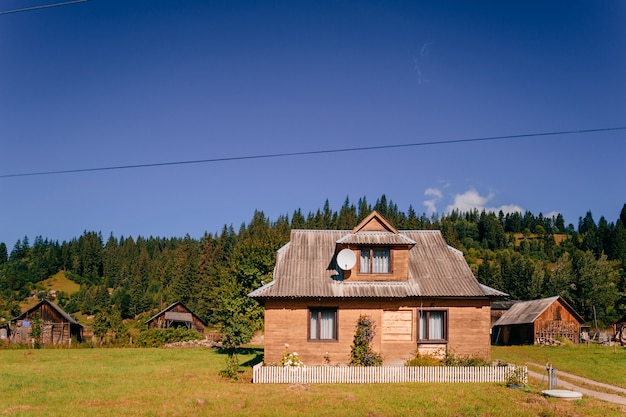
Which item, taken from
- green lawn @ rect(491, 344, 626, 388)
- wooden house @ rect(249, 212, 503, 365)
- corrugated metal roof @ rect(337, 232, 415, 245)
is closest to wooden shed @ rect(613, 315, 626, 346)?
green lawn @ rect(491, 344, 626, 388)

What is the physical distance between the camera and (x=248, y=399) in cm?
2150

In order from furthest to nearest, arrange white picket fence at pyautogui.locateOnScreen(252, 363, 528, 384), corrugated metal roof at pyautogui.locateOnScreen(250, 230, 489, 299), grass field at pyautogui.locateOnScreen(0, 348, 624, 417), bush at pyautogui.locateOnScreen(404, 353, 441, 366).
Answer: corrugated metal roof at pyautogui.locateOnScreen(250, 230, 489, 299) < bush at pyautogui.locateOnScreen(404, 353, 441, 366) < white picket fence at pyautogui.locateOnScreen(252, 363, 528, 384) < grass field at pyautogui.locateOnScreen(0, 348, 624, 417)

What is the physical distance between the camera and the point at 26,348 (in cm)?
5822

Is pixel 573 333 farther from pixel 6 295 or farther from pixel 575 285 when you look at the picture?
pixel 6 295

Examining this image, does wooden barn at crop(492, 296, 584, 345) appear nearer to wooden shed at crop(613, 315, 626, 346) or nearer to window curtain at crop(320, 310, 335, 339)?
wooden shed at crop(613, 315, 626, 346)

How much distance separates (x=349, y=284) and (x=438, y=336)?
5521mm

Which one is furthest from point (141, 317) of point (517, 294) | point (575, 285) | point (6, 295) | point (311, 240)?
point (311, 240)

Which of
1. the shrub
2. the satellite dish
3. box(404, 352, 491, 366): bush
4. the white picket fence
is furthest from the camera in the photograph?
the satellite dish

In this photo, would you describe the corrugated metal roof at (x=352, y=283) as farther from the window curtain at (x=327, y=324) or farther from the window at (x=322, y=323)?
the window curtain at (x=327, y=324)

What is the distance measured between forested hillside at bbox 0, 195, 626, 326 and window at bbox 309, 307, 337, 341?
1919 cm

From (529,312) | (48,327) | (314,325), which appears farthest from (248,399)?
(48,327)

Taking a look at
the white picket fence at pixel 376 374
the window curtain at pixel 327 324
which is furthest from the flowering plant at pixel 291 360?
the window curtain at pixel 327 324

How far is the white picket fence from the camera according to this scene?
1033 inches

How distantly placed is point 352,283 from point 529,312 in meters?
39.7
